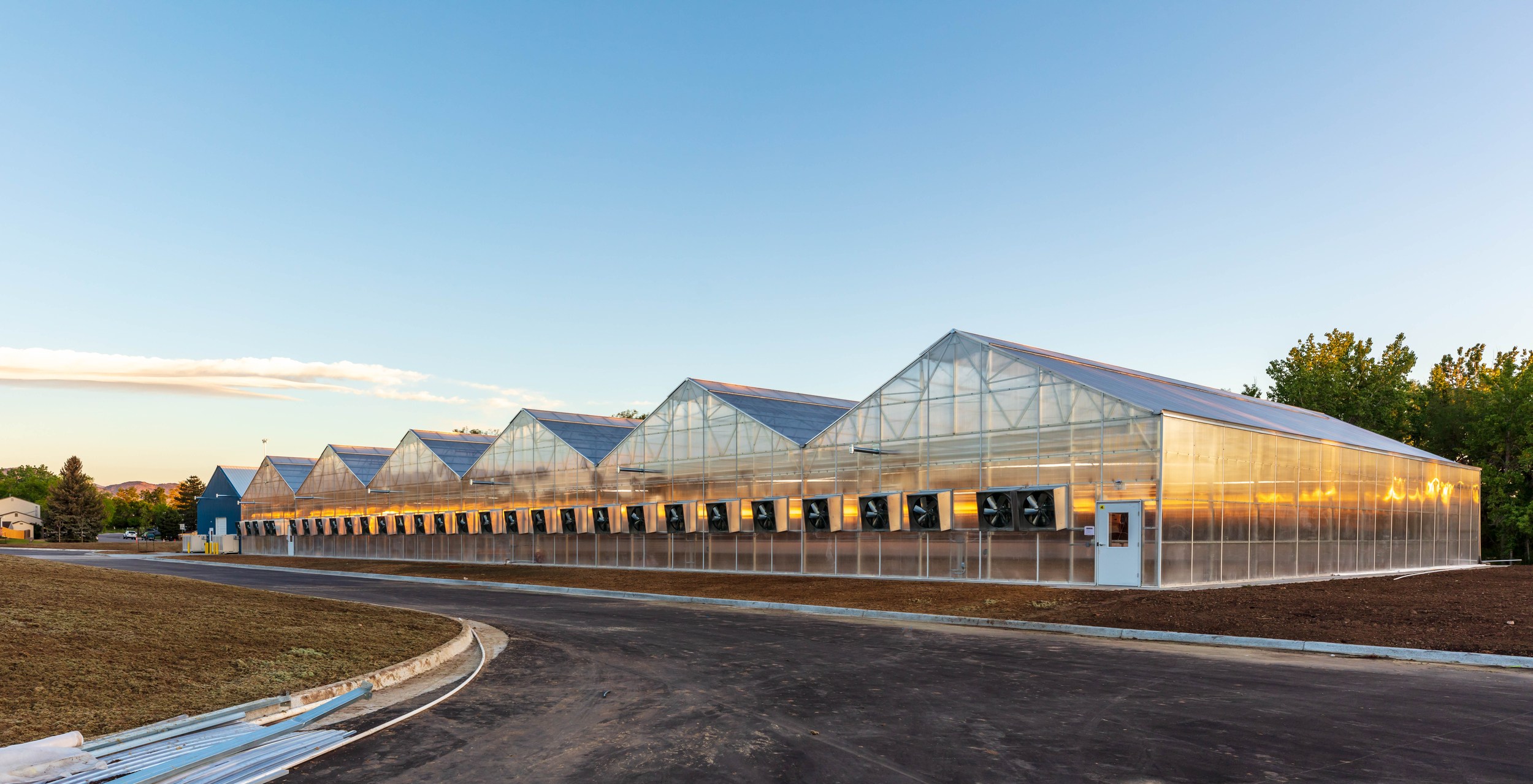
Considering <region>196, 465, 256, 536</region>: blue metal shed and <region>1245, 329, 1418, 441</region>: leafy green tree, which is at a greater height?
<region>1245, 329, 1418, 441</region>: leafy green tree

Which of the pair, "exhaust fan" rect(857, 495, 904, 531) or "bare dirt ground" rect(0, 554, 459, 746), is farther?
"exhaust fan" rect(857, 495, 904, 531)

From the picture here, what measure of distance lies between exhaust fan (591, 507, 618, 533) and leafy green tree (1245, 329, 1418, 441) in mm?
48955

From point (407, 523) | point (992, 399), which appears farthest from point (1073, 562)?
point (407, 523)

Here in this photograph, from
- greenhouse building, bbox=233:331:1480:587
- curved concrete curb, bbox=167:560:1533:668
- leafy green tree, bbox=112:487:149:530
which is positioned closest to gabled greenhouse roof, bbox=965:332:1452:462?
greenhouse building, bbox=233:331:1480:587

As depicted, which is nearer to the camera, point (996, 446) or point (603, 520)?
point (996, 446)

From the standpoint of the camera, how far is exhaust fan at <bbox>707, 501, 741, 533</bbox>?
4050cm

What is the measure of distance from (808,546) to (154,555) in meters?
65.7

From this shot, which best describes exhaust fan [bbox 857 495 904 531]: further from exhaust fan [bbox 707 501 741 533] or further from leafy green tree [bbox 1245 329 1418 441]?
leafy green tree [bbox 1245 329 1418 441]

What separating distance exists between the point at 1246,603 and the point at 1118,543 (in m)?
5.53

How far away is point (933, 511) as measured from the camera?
32.8 metres

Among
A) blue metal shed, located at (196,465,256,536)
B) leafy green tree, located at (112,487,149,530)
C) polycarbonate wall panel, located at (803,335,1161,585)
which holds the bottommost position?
leafy green tree, located at (112,487,149,530)

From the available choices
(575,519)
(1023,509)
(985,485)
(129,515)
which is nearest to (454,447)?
(575,519)

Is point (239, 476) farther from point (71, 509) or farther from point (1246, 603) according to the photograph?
point (1246, 603)

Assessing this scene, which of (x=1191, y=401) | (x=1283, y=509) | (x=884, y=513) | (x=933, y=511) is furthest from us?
(x=1191, y=401)
